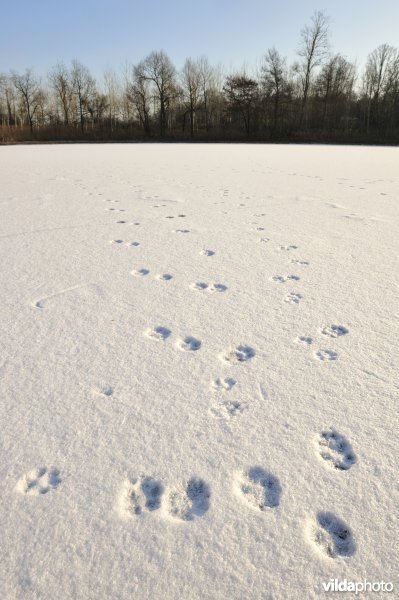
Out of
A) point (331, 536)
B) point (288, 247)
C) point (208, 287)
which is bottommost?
point (331, 536)

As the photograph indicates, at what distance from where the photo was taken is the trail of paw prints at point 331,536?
1.08m

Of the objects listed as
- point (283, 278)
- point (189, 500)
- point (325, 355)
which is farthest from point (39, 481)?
point (283, 278)

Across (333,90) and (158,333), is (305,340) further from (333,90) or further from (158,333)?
(333,90)

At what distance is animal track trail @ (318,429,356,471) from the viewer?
1351 millimetres

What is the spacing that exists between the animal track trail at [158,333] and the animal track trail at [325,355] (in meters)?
0.86

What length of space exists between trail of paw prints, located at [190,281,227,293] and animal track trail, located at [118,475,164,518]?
1.63m

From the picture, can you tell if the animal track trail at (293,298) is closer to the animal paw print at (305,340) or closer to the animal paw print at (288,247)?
the animal paw print at (305,340)

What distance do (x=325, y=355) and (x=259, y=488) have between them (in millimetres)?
909

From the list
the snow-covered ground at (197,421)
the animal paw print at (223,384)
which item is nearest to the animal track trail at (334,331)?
the snow-covered ground at (197,421)

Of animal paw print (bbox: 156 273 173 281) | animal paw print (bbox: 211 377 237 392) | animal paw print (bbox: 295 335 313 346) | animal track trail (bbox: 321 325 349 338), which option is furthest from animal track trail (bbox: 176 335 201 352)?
animal paw print (bbox: 156 273 173 281)

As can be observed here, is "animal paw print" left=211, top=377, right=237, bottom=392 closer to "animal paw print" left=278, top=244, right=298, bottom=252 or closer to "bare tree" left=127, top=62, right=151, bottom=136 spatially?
"animal paw print" left=278, top=244, right=298, bottom=252

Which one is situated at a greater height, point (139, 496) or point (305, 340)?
point (305, 340)

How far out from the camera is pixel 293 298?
102 inches

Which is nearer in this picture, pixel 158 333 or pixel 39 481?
pixel 39 481
